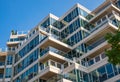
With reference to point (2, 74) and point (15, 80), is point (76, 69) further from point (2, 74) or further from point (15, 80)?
point (2, 74)

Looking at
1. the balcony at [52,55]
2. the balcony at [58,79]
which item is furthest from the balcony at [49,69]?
the balcony at [52,55]

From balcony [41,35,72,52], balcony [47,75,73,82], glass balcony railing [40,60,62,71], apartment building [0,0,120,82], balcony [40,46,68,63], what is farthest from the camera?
balcony [41,35,72,52]

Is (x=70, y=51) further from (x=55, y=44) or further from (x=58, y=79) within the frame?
(x=58, y=79)

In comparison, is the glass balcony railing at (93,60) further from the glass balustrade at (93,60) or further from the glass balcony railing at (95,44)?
the glass balcony railing at (95,44)

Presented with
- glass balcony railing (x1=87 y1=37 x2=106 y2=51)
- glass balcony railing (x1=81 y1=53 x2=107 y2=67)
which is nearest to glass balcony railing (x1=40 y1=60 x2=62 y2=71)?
glass balcony railing (x1=81 y1=53 x2=107 y2=67)

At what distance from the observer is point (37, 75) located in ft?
125

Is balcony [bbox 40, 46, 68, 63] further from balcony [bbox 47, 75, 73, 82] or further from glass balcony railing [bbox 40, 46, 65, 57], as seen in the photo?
balcony [bbox 47, 75, 73, 82]

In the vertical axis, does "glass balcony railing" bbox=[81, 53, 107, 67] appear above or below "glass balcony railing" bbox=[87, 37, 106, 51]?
below

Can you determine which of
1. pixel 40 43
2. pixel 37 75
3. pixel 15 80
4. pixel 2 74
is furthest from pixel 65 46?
pixel 2 74

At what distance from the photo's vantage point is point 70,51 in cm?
4219

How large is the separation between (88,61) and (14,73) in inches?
616

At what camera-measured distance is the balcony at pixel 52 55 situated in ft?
126

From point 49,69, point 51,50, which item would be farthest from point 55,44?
point 49,69

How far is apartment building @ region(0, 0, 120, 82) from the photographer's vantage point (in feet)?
115
